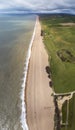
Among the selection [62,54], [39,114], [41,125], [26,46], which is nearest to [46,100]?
[39,114]

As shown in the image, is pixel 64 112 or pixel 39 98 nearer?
pixel 64 112

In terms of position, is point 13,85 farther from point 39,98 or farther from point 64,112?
point 64,112

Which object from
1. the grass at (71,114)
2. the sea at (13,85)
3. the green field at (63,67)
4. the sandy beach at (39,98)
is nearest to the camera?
the grass at (71,114)

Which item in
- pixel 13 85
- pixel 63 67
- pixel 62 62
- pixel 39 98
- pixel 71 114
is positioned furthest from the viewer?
pixel 62 62

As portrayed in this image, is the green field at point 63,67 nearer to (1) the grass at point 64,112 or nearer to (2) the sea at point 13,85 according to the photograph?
(1) the grass at point 64,112

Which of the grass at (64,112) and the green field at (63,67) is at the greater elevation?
the green field at (63,67)

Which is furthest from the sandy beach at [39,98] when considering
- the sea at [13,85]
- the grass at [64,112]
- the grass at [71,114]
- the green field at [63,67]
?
the grass at [71,114]

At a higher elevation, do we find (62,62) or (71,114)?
(62,62)

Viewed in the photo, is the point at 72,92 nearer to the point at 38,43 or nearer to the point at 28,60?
the point at 28,60

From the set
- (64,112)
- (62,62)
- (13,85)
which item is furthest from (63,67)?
(64,112)
